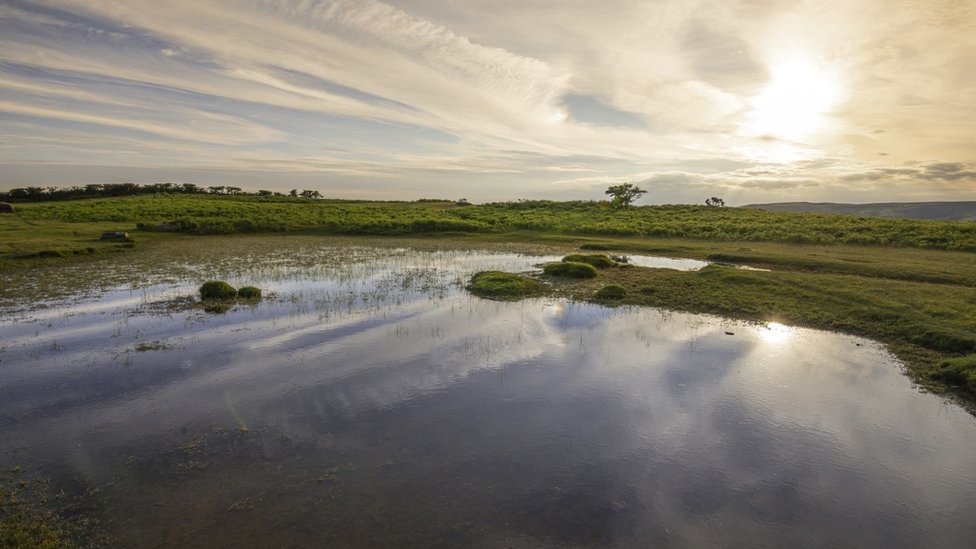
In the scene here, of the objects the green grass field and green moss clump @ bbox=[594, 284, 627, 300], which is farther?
green moss clump @ bbox=[594, 284, 627, 300]

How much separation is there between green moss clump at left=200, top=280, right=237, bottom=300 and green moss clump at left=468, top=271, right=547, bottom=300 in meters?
10.4

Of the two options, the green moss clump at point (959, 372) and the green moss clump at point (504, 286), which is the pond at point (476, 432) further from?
the green moss clump at point (504, 286)

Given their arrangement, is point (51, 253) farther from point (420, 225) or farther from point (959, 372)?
point (959, 372)

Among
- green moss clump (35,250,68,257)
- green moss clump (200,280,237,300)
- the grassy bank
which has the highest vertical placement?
the grassy bank

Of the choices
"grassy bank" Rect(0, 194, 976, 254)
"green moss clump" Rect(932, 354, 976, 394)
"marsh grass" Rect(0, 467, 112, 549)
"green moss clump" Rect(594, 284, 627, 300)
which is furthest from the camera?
"grassy bank" Rect(0, 194, 976, 254)

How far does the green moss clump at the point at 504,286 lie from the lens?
73.3 ft

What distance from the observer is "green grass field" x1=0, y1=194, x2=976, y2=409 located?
54.8 feet

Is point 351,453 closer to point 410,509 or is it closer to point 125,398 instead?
point 410,509

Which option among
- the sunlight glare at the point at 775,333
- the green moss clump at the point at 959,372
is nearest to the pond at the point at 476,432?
the sunlight glare at the point at 775,333

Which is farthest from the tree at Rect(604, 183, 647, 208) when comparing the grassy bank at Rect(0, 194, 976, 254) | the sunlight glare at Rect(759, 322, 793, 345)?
the sunlight glare at Rect(759, 322, 793, 345)

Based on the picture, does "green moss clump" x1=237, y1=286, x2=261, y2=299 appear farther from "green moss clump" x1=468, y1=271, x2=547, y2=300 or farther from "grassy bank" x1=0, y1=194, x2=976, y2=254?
"grassy bank" x1=0, y1=194, x2=976, y2=254

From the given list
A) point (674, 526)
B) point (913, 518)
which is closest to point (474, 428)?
point (674, 526)

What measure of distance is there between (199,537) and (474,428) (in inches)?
194

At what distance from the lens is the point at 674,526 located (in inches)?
280
